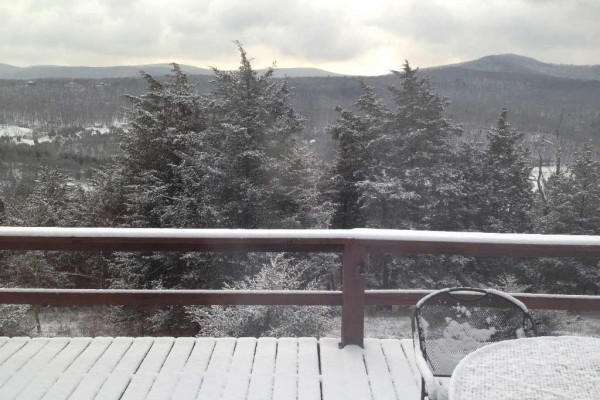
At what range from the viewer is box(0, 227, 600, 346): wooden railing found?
2676 millimetres

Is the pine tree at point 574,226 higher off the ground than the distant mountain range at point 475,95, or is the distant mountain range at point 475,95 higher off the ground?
the distant mountain range at point 475,95

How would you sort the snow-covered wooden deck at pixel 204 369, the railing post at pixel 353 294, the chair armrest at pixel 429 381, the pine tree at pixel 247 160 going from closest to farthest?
the chair armrest at pixel 429 381
the snow-covered wooden deck at pixel 204 369
the railing post at pixel 353 294
the pine tree at pixel 247 160

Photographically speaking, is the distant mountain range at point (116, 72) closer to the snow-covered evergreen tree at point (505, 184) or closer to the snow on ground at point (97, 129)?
the snow on ground at point (97, 129)

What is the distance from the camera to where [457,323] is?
7.13 feet

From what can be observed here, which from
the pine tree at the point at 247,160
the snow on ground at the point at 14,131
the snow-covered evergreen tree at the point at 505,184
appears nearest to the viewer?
the pine tree at the point at 247,160

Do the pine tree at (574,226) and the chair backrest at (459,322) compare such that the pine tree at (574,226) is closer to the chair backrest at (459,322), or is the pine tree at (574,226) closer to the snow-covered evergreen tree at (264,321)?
the snow-covered evergreen tree at (264,321)

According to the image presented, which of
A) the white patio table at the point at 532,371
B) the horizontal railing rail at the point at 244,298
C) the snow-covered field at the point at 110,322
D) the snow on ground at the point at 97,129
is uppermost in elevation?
the white patio table at the point at 532,371

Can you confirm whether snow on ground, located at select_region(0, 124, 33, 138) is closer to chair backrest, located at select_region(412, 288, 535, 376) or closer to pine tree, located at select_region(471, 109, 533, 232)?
pine tree, located at select_region(471, 109, 533, 232)

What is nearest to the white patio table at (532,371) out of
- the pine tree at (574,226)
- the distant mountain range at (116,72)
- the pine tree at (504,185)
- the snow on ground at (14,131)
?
the distant mountain range at (116,72)

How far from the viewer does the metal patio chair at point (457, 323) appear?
2.09 metres

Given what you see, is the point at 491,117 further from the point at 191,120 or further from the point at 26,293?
the point at 26,293

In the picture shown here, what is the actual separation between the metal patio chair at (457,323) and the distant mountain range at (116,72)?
1871 cm

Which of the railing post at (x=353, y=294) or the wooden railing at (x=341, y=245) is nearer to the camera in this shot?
the wooden railing at (x=341, y=245)

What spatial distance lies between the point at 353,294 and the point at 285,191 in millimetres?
15024
